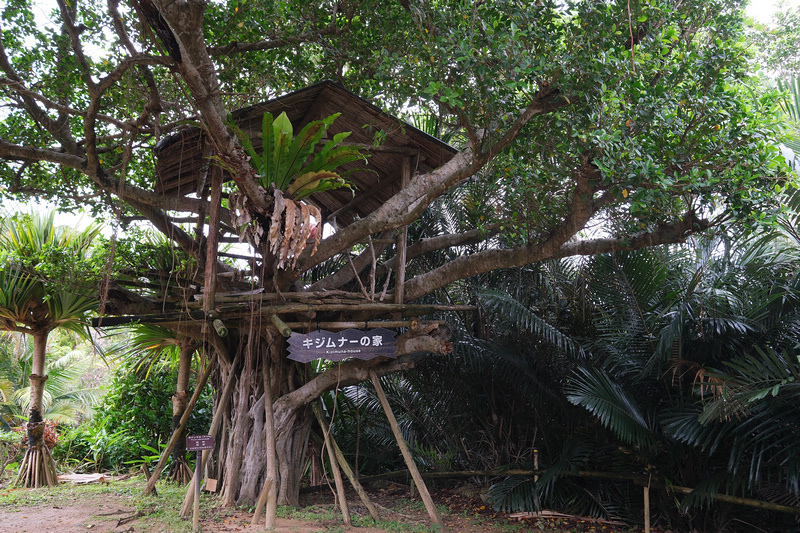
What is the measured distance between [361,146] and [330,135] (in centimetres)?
171

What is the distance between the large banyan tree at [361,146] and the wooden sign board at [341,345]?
25 centimetres

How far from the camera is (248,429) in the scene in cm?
689

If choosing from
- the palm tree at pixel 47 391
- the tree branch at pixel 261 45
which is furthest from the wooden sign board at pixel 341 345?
the palm tree at pixel 47 391

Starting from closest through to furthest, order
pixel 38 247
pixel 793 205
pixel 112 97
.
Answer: pixel 793 205
pixel 112 97
pixel 38 247

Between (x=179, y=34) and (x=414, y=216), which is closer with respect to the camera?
(x=179, y=34)

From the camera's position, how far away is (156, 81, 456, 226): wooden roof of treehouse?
5.98 m

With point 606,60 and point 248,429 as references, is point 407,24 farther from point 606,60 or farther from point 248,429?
point 248,429

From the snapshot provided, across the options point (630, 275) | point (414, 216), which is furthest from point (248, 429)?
point (630, 275)

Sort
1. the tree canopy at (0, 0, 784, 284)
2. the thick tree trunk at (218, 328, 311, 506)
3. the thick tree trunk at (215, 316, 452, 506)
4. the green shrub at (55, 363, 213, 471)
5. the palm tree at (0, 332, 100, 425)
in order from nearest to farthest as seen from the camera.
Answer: the tree canopy at (0, 0, 784, 284) < the thick tree trunk at (215, 316, 452, 506) < the thick tree trunk at (218, 328, 311, 506) < the green shrub at (55, 363, 213, 471) < the palm tree at (0, 332, 100, 425)

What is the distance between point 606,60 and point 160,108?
13.2ft

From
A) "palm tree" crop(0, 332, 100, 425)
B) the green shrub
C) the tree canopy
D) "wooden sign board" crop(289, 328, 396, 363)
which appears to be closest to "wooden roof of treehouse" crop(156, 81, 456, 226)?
the tree canopy

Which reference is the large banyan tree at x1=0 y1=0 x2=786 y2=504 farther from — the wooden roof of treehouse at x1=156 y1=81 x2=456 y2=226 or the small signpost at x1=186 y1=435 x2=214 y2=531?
the small signpost at x1=186 y1=435 x2=214 y2=531

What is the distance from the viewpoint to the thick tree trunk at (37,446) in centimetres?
797

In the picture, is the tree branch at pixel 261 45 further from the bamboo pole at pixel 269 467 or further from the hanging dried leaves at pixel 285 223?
the bamboo pole at pixel 269 467
